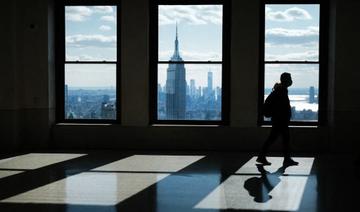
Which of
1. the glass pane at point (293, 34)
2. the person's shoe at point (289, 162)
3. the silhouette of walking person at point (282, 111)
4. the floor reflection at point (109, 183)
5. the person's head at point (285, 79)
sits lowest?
the floor reflection at point (109, 183)

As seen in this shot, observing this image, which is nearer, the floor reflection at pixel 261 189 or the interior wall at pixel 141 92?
the floor reflection at pixel 261 189

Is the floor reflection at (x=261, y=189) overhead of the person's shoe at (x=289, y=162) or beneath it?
beneath

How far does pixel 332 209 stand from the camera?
5.13m

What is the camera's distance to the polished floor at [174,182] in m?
5.32

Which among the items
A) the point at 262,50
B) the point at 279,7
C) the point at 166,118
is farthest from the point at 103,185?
the point at 279,7

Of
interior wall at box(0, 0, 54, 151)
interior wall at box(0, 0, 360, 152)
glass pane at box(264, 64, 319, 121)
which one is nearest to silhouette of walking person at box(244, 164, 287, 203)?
interior wall at box(0, 0, 360, 152)

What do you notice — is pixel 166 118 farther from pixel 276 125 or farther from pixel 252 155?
pixel 276 125

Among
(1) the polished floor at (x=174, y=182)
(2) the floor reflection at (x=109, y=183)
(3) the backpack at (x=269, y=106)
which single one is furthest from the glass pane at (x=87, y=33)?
(3) the backpack at (x=269, y=106)

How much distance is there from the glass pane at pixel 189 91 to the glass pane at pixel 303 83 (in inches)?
38.2

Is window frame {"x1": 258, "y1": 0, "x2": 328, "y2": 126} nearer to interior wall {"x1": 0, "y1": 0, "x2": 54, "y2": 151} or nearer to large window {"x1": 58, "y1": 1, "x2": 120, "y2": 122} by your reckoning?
large window {"x1": 58, "y1": 1, "x2": 120, "y2": 122}

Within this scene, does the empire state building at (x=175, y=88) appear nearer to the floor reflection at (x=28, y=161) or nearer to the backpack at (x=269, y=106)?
the floor reflection at (x=28, y=161)

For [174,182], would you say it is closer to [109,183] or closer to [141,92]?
[109,183]

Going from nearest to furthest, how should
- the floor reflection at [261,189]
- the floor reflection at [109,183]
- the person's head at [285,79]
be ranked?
the floor reflection at [261,189] < the floor reflection at [109,183] < the person's head at [285,79]

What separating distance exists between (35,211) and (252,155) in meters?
4.46
